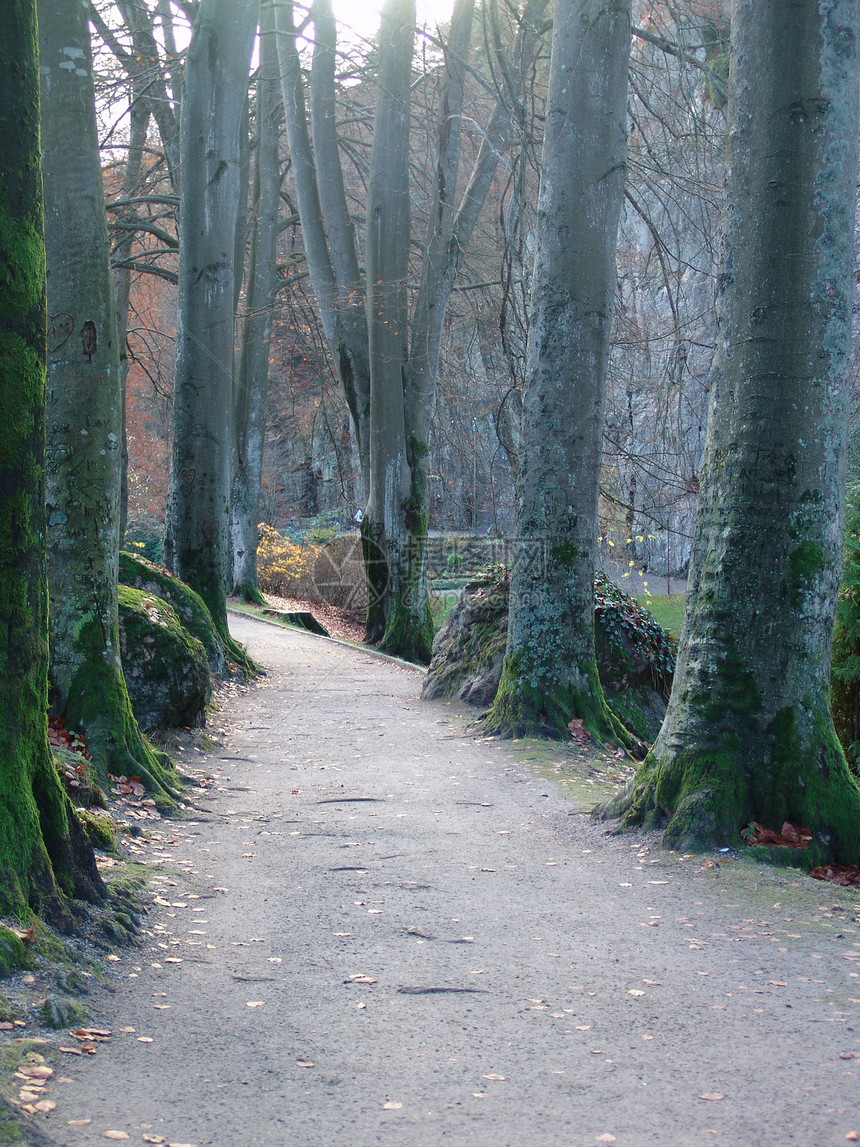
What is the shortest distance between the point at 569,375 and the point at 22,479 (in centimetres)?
575

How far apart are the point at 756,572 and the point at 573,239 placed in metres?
4.28

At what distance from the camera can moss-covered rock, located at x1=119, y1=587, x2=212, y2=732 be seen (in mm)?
7492

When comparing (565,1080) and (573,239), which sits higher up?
(573,239)

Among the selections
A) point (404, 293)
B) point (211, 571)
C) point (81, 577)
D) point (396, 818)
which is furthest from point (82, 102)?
point (404, 293)

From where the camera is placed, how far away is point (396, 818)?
620cm

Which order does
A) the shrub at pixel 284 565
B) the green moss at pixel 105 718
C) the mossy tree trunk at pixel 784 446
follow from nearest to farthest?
the mossy tree trunk at pixel 784 446 < the green moss at pixel 105 718 < the shrub at pixel 284 565

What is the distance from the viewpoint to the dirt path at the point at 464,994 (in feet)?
8.76

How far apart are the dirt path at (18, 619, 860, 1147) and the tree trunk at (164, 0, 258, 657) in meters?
5.39

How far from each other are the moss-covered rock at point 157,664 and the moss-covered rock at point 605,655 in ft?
10.8

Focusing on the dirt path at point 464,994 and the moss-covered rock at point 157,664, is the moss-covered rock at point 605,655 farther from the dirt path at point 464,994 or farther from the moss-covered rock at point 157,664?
the dirt path at point 464,994

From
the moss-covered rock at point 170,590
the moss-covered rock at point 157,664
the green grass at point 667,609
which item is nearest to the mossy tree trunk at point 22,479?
the moss-covered rock at point 157,664

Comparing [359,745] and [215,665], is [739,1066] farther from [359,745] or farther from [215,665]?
[215,665]

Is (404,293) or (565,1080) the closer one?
(565,1080)

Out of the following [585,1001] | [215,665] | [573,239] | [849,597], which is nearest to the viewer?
[585,1001]
